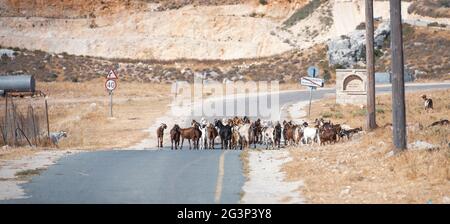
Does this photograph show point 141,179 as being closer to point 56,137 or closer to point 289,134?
point 289,134

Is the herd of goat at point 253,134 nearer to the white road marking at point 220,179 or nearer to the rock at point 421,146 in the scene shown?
the white road marking at point 220,179

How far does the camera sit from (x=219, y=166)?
19.4 meters

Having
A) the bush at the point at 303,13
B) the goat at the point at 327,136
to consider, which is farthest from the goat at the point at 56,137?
the bush at the point at 303,13

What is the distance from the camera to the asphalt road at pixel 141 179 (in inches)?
573

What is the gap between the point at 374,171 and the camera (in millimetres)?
16922

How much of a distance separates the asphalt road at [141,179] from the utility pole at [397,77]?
136 inches

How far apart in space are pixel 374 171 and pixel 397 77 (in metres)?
2.76

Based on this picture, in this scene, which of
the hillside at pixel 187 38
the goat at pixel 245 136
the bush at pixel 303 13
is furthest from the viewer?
the bush at pixel 303 13

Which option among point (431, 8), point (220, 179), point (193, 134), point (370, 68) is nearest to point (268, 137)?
point (193, 134)

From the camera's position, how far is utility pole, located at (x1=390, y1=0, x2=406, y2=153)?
1830 centimetres

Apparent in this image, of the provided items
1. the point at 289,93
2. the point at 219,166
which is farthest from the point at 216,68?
the point at 219,166

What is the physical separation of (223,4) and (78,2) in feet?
63.0

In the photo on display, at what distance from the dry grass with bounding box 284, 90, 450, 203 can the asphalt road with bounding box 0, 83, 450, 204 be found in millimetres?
1468
